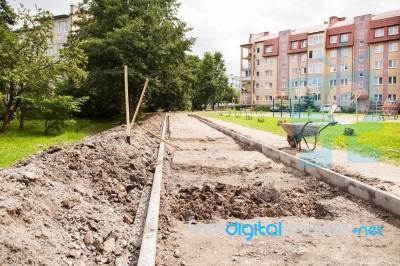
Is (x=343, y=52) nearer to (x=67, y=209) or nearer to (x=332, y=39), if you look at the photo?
(x=332, y=39)

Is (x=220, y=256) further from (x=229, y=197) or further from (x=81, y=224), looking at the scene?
(x=229, y=197)

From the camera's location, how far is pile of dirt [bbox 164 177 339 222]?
4.62 metres

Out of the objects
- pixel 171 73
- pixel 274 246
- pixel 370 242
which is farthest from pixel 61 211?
pixel 171 73

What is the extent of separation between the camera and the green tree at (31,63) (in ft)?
54.7

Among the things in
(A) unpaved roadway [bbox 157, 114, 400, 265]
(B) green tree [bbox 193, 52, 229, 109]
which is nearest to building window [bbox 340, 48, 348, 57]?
(B) green tree [bbox 193, 52, 229, 109]

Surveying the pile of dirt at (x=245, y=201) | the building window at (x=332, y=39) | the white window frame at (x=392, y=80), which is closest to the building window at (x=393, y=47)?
the white window frame at (x=392, y=80)

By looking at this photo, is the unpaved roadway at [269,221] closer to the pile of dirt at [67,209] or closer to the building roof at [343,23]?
the pile of dirt at [67,209]

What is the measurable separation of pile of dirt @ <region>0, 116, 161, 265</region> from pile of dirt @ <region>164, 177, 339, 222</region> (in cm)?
70

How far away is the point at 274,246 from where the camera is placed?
3570 mm

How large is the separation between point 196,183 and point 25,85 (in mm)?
14574

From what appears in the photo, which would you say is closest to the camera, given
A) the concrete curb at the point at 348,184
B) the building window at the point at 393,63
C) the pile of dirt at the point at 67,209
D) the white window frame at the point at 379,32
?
the pile of dirt at the point at 67,209

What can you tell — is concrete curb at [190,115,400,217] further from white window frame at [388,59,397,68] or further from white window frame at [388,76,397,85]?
white window frame at [388,59,397,68]

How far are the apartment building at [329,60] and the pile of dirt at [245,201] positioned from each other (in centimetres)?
3399

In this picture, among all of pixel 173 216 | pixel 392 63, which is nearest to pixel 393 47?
pixel 392 63
